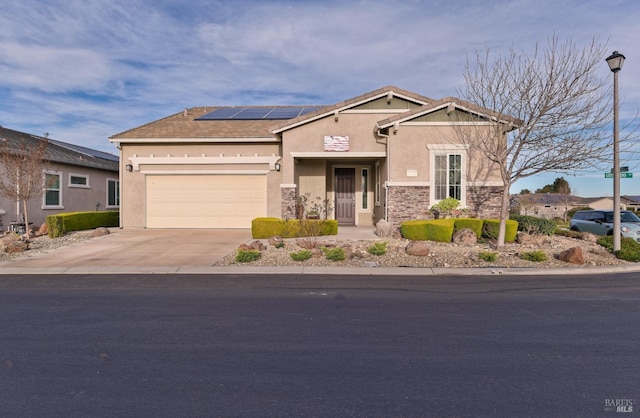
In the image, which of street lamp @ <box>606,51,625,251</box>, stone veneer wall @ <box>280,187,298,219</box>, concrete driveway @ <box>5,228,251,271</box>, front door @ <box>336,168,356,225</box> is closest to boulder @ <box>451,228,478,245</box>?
street lamp @ <box>606,51,625,251</box>

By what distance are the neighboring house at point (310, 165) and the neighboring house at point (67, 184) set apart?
3281mm

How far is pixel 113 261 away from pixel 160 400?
338 inches

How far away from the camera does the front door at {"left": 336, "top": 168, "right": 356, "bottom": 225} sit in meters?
19.4

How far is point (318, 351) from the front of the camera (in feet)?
16.0

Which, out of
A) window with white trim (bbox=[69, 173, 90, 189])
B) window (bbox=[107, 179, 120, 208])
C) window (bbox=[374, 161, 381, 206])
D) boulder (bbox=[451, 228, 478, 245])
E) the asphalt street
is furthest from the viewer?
window (bbox=[107, 179, 120, 208])

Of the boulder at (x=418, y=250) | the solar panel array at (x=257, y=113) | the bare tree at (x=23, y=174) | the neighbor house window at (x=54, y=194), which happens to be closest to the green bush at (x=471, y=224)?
the boulder at (x=418, y=250)

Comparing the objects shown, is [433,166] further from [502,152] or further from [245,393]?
[245,393]

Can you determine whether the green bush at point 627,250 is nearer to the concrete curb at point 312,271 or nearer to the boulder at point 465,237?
the concrete curb at point 312,271

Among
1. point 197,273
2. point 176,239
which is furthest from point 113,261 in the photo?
point 176,239

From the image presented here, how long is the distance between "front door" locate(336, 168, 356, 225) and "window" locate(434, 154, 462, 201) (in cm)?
467

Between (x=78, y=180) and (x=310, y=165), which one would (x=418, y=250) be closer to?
(x=310, y=165)

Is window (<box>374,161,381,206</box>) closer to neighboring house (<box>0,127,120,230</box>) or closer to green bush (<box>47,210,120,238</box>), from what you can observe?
green bush (<box>47,210,120,238</box>)

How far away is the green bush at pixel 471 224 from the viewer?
44.8ft

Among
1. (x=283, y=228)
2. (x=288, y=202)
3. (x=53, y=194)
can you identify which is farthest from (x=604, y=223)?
(x=53, y=194)
